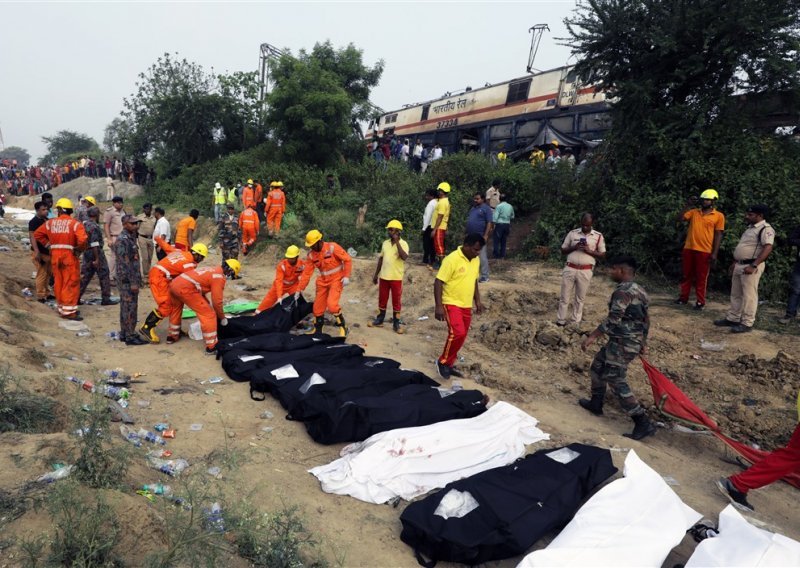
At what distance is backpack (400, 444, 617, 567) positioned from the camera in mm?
2836

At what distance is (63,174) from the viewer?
30.1m

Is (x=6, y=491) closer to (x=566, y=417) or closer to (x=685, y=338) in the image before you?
(x=566, y=417)

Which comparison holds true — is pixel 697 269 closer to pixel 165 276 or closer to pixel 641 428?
pixel 641 428

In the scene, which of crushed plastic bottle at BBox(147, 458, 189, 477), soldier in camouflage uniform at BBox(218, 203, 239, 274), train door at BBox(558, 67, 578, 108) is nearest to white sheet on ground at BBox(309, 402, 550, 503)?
crushed plastic bottle at BBox(147, 458, 189, 477)

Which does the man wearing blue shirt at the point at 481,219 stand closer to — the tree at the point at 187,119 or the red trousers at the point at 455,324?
the red trousers at the point at 455,324

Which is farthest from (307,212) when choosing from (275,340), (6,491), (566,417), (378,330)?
(6,491)

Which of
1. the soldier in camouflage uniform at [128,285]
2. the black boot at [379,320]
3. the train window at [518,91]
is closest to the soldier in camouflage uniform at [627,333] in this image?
the black boot at [379,320]

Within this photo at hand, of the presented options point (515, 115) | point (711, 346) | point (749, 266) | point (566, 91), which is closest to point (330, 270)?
point (711, 346)

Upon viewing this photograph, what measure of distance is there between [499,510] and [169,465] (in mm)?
2414

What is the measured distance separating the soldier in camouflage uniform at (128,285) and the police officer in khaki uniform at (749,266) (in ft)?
26.8

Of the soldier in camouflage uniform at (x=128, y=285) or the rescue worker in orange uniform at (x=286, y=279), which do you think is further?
the rescue worker in orange uniform at (x=286, y=279)

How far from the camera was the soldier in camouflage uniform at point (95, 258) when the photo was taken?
26.6 ft

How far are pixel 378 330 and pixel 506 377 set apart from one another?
246 centimetres

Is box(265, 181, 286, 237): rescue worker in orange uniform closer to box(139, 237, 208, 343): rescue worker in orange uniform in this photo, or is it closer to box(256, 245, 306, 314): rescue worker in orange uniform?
box(256, 245, 306, 314): rescue worker in orange uniform
